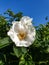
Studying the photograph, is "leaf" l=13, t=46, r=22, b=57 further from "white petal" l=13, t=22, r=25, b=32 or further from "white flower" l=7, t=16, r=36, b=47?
"white petal" l=13, t=22, r=25, b=32

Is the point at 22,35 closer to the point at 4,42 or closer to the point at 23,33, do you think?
the point at 23,33

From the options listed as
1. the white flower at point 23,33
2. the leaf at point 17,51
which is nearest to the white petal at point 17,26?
the white flower at point 23,33

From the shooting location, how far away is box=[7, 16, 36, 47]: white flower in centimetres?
164

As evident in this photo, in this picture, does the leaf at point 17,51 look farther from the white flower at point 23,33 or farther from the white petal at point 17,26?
the white petal at point 17,26

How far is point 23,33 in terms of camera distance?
1721 mm

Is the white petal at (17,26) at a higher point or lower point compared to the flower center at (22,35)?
higher

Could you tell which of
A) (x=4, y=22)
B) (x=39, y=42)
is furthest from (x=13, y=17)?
A: (x=39, y=42)

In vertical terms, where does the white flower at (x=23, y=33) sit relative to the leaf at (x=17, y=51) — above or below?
above

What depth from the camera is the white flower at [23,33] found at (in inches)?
64.7

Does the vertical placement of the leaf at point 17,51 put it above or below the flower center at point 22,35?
below

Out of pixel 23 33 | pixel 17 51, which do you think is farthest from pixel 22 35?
pixel 17 51

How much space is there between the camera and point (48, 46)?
1814 millimetres

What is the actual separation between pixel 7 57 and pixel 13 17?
368 millimetres

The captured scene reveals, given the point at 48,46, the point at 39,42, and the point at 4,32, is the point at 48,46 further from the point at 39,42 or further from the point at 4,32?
the point at 4,32
